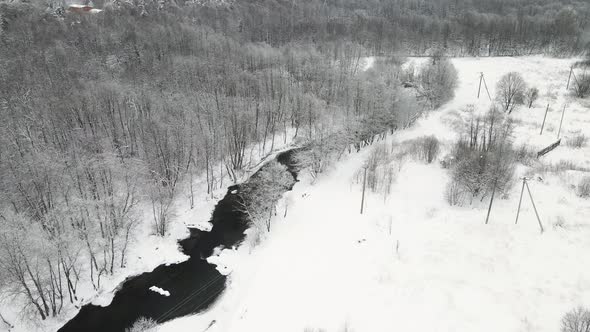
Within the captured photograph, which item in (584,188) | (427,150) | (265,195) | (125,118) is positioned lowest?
(265,195)

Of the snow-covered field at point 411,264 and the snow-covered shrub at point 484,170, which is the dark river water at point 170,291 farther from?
the snow-covered shrub at point 484,170

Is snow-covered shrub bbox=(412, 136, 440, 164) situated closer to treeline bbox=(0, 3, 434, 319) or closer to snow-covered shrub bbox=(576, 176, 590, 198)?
treeline bbox=(0, 3, 434, 319)

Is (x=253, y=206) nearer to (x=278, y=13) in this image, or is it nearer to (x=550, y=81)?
(x=550, y=81)

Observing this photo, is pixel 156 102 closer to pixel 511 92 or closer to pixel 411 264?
pixel 411 264

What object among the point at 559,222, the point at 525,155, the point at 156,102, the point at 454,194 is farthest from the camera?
the point at 156,102

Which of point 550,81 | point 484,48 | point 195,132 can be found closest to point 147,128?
point 195,132

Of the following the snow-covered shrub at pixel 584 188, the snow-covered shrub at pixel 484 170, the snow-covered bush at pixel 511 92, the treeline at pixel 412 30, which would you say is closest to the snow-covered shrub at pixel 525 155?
the snow-covered shrub at pixel 484 170

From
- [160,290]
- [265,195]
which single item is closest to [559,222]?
[265,195]
